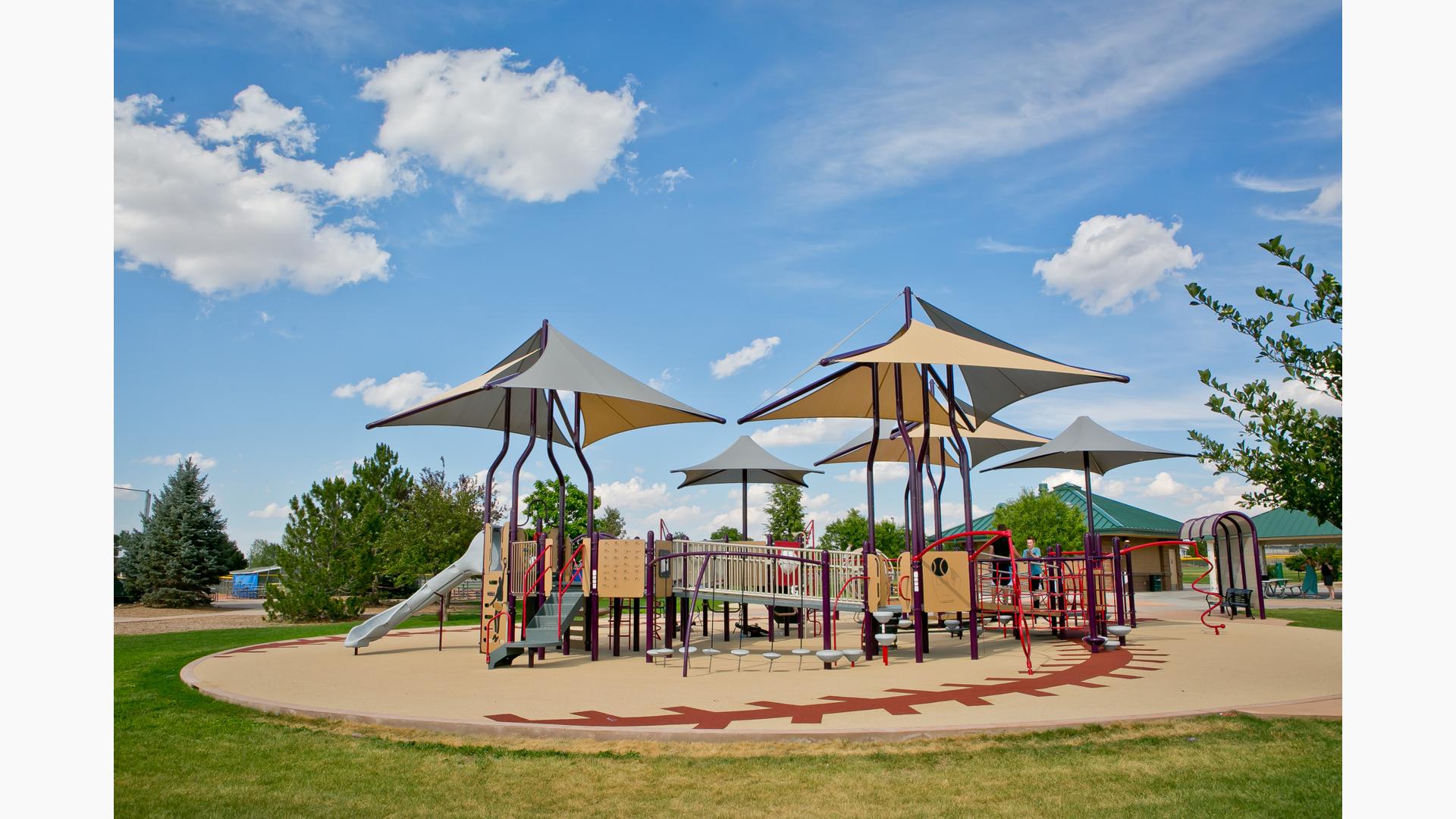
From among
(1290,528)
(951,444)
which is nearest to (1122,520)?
(1290,528)

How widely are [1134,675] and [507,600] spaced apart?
909cm

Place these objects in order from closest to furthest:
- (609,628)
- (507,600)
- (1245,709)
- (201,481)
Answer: (1245,709), (507,600), (609,628), (201,481)

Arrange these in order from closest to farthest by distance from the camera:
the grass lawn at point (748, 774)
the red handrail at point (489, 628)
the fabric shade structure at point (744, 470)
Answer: the grass lawn at point (748, 774) < the red handrail at point (489, 628) < the fabric shade structure at point (744, 470)

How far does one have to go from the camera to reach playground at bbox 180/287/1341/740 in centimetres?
898

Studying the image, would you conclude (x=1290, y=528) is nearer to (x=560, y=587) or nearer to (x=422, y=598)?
(x=560, y=587)

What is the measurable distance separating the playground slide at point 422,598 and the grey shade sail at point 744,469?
9054 millimetres

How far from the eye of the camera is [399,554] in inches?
1224

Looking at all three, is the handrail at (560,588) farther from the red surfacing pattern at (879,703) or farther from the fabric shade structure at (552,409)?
the red surfacing pattern at (879,703)

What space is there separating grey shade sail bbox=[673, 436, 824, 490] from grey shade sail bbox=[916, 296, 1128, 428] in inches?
268

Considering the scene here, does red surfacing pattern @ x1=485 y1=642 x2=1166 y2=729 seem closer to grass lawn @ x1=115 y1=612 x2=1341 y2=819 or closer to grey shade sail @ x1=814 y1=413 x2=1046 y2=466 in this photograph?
grass lawn @ x1=115 y1=612 x2=1341 y2=819

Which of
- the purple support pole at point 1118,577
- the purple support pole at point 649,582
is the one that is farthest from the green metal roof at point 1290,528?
the purple support pole at point 649,582

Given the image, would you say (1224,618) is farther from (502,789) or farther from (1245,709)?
(502,789)

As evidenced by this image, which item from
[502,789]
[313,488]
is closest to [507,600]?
[502,789]

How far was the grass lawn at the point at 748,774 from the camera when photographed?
228 inches
